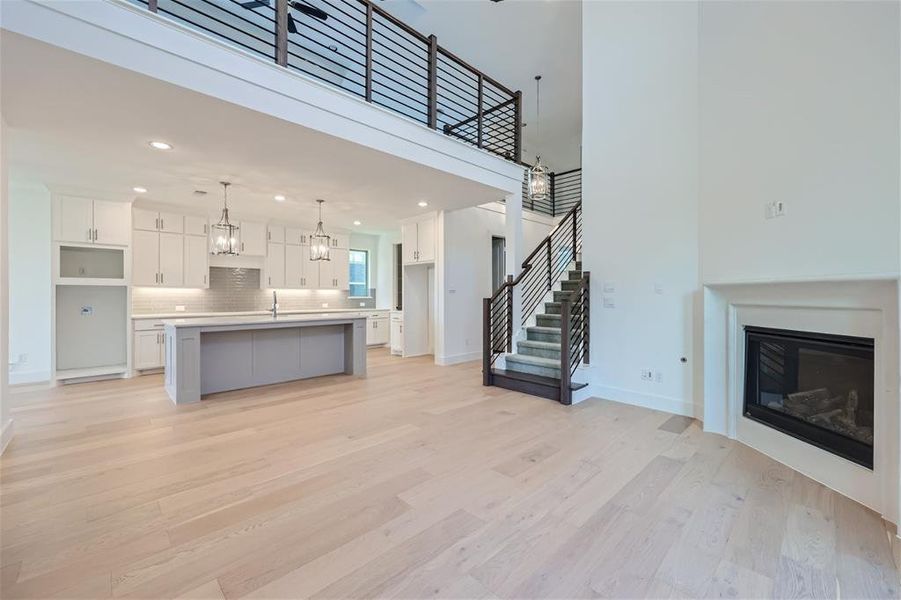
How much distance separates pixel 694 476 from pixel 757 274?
1680 millimetres

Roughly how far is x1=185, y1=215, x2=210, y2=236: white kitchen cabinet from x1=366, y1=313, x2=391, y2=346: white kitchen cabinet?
11.7 ft

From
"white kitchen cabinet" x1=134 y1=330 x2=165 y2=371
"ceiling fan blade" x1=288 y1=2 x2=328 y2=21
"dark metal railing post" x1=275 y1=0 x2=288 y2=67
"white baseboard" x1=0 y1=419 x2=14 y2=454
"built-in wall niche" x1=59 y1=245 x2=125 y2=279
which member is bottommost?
"white baseboard" x1=0 y1=419 x2=14 y2=454

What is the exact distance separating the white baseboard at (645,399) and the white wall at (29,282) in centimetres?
733

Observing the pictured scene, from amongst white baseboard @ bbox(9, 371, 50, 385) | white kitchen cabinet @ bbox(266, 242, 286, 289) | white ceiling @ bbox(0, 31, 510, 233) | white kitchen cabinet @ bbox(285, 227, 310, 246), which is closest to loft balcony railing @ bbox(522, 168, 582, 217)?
white ceiling @ bbox(0, 31, 510, 233)

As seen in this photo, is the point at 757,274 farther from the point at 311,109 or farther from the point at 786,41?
the point at 311,109

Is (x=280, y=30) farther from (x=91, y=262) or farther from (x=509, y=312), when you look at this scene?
(x=91, y=262)

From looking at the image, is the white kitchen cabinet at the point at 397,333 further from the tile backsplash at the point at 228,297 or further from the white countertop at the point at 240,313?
the tile backsplash at the point at 228,297

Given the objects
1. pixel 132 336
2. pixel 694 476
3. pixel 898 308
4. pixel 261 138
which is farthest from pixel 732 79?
pixel 132 336

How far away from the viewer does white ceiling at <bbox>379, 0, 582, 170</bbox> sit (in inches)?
203

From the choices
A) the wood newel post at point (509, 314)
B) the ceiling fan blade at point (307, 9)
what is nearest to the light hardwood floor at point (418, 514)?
the wood newel post at point (509, 314)

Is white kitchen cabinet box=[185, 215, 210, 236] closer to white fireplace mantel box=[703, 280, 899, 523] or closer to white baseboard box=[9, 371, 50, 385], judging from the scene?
white baseboard box=[9, 371, 50, 385]

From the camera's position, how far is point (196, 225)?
657 centimetres

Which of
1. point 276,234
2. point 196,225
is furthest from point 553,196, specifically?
point 196,225

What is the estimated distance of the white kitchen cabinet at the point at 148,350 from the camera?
18.9 feet
